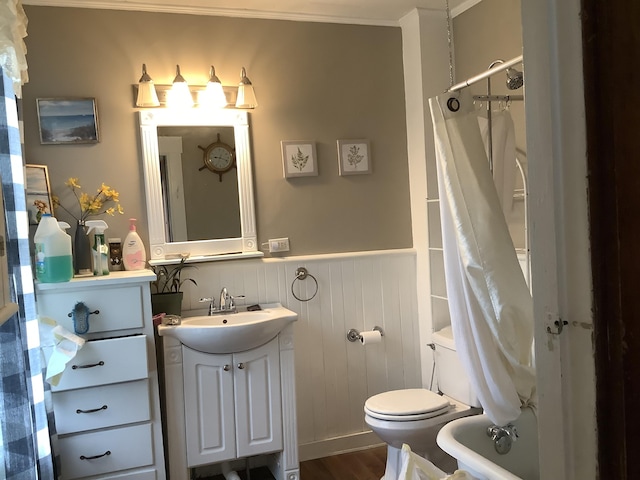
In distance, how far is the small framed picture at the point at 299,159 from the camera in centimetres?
307

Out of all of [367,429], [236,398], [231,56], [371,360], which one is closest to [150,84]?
[231,56]

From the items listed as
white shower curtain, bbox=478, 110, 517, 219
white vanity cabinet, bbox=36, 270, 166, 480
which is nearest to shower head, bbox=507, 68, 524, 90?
white shower curtain, bbox=478, 110, 517, 219

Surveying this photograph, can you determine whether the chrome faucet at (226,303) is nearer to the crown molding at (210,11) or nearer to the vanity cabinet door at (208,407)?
the vanity cabinet door at (208,407)

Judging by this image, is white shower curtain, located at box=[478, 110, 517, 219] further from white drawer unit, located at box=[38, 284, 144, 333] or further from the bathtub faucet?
white drawer unit, located at box=[38, 284, 144, 333]

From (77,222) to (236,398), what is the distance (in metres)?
1.11

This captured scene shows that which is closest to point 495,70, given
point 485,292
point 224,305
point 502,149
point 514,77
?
point 514,77

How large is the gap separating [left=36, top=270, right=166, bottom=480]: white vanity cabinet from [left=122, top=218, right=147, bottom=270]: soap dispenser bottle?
242mm

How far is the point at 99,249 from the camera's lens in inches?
103

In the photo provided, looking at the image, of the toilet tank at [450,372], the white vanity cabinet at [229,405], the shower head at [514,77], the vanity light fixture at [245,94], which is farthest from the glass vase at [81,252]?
the shower head at [514,77]

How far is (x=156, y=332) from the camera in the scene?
8.87 feet

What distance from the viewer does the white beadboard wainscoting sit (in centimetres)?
307

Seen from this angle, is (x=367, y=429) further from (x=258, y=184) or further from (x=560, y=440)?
(x=560, y=440)

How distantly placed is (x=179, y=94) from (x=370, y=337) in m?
1.59

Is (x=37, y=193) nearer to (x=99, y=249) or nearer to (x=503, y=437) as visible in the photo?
(x=99, y=249)
